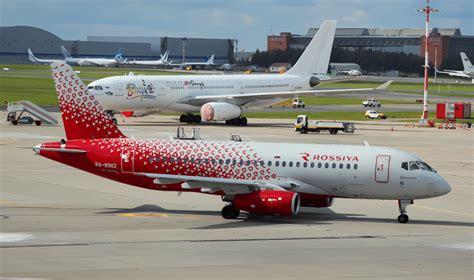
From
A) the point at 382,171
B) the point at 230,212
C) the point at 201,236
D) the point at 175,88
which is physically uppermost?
the point at 175,88

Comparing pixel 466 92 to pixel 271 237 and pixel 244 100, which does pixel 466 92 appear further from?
pixel 271 237

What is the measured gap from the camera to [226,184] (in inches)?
1503

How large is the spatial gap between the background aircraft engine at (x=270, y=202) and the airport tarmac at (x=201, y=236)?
0.58m

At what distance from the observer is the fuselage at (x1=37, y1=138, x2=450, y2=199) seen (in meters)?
38.3

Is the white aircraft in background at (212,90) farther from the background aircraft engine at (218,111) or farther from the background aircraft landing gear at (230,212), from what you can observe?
the background aircraft landing gear at (230,212)

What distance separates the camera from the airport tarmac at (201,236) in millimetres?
28281

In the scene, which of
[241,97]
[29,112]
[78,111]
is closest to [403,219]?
[78,111]

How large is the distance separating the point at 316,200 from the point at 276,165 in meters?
2.24

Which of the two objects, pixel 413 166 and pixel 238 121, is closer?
pixel 413 166

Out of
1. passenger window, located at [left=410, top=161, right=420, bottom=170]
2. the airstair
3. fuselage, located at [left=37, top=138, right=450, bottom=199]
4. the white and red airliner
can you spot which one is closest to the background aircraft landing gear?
the white and red airliner

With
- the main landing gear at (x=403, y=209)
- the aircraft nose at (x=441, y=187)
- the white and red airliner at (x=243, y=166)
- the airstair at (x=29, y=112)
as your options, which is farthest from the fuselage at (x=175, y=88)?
the aircraft nose at (x=441, y=187)

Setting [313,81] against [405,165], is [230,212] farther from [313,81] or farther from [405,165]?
[313,81]

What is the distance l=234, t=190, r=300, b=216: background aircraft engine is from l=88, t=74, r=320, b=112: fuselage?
164 ft

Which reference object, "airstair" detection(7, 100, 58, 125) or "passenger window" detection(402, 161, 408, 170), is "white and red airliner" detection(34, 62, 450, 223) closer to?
"passenger window" detection(402, 161, 408, 170)
